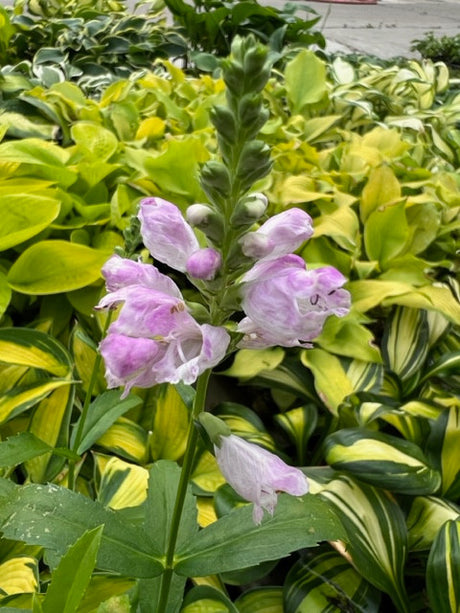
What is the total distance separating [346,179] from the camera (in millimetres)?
2109

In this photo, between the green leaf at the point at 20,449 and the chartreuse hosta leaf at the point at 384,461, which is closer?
the green leaf at the point at 20,449

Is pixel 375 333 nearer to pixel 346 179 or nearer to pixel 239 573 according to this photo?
pixel 346 179

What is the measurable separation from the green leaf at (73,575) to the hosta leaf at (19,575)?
1.43 feet

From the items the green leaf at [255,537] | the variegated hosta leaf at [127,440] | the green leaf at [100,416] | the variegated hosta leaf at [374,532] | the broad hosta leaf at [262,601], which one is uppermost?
the green leaf at [255,537]

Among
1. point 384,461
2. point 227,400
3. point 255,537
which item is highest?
point 255,537

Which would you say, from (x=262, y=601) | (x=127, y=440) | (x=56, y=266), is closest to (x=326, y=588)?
(x=262, y=601)

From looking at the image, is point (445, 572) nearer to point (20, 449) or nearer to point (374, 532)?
point (374, 532)

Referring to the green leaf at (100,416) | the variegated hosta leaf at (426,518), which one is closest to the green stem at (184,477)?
the green leaf at (100,416)

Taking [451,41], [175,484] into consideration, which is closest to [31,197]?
[175,484]

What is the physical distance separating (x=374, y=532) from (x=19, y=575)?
2.07 feet

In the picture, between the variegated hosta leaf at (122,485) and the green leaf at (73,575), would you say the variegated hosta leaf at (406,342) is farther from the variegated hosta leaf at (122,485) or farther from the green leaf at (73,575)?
the green leaf at (73,575)

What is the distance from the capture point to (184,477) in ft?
2.30

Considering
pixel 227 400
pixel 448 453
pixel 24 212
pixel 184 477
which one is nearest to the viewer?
pixel 184 477

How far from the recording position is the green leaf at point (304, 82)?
2762mm
